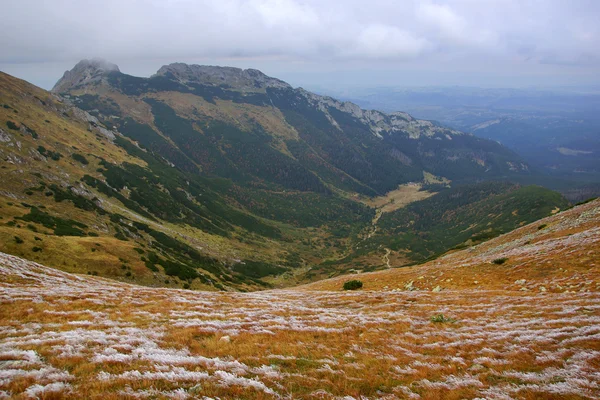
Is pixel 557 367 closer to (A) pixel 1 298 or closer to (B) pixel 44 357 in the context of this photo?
(B) pixel 44 357

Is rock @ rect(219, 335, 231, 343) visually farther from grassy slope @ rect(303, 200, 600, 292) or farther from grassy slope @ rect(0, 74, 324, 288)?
grassy slope @ rect(0, 74, 324, 288)

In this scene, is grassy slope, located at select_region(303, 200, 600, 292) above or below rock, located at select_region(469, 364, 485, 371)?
below

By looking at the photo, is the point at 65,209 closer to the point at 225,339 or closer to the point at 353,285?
the point at 353,285

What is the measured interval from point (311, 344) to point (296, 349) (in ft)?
5.26

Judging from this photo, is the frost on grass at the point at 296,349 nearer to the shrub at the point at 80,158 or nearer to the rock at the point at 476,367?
the rock at the point at 476,367

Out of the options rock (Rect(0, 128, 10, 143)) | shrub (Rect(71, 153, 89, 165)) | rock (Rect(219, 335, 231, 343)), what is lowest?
rock (Rect(219, 335, 231, 343))

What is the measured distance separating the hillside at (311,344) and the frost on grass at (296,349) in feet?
0.25

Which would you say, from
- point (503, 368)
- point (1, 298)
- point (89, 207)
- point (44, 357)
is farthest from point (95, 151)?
point (503, 368)

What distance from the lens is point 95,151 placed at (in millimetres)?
190500

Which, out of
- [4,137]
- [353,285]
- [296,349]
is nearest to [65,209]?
[4,137]

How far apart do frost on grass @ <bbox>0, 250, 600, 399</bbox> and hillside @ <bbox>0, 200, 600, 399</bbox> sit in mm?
76

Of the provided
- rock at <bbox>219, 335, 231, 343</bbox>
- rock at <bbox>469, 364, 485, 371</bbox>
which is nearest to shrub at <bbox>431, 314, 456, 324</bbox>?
rock at <bbox>469, 364, 485, 371</bbox>

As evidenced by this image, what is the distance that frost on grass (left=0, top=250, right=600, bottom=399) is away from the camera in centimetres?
1134

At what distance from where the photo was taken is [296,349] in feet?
55.4
